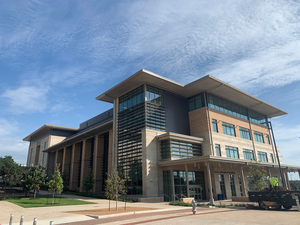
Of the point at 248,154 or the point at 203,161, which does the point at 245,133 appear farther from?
the point at 203,161

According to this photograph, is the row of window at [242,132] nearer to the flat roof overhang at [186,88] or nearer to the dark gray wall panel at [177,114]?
the dark gray wall panel at [177,114]

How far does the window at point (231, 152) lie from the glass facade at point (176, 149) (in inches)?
288

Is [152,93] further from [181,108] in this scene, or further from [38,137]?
[38,137]

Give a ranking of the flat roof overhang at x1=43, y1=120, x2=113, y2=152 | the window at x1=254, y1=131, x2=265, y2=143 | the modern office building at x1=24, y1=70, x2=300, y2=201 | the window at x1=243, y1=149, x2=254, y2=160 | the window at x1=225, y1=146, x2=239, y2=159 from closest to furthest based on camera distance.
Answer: the modern office building at x1=24, y1=70, x2=300, y2=201, the window at x1=225, y1=146, x2=239, y2=159, the window at x1=243, y1=149, x2=254, y2=160, the flat roof overhang at x1=43, y1=120, x2=113, y2=152, the window at x1=254, y1=131, x2=265, y2=143

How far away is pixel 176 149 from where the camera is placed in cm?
3250

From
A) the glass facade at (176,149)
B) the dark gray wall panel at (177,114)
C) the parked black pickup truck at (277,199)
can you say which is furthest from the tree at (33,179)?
the parked black pickup truck at (277,199)

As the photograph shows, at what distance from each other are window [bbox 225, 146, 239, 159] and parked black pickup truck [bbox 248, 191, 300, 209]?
1970cm

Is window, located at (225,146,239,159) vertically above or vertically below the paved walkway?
above

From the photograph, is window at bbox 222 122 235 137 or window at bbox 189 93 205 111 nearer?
window at bbox 189 93 205 111

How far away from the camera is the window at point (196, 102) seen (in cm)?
3874

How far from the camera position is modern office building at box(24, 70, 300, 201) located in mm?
31031

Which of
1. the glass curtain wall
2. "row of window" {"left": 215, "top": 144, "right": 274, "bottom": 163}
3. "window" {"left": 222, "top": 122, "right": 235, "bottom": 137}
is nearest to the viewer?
the glass curtain wall

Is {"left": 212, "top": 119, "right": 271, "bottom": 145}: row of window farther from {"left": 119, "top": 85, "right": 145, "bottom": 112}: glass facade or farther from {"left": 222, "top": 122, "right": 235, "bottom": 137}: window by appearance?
{"left": 119, "top": 85, "right": 145, "bottom": 112}: glass facade

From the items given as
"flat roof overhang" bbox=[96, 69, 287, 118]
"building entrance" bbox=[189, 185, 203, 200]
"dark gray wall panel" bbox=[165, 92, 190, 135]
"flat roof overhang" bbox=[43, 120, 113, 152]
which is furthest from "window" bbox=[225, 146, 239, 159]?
"flat roof overhang" bbox=[43, 120, 113, 152]
